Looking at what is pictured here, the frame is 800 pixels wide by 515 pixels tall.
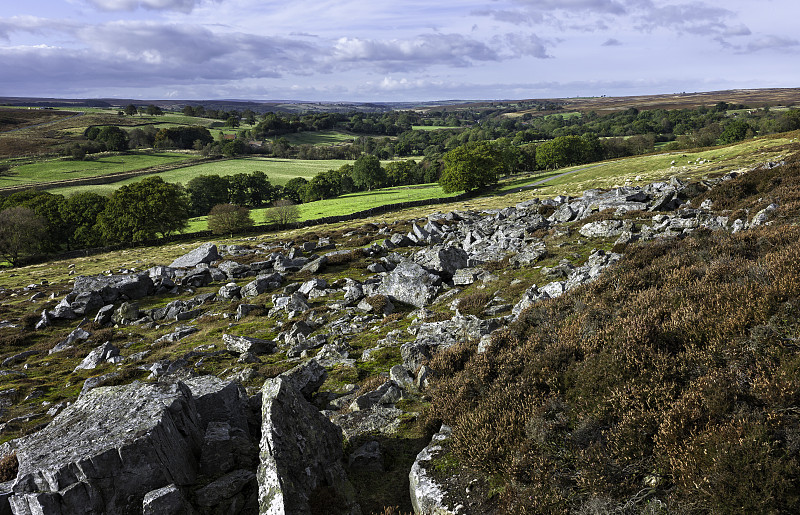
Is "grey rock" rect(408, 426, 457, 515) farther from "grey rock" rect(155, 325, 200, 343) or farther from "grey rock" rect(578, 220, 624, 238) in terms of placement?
"grey rock" rect(155, 325, 200, 343)

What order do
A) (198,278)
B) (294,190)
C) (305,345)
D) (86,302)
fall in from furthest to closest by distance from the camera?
(294,190) → (198,278) → (86,302) → (305,345)

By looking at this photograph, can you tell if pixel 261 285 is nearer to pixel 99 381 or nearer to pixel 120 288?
pixel 120 288

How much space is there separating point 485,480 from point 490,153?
10937 centimetres

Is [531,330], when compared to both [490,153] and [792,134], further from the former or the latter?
[490,153]

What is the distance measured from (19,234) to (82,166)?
81469mm

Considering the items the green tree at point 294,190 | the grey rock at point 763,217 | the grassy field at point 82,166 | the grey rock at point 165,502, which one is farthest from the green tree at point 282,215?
the grassy field at point 82,166

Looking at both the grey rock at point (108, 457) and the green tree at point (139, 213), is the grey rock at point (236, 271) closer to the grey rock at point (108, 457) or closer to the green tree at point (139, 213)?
the grey rock at point (108, 457)

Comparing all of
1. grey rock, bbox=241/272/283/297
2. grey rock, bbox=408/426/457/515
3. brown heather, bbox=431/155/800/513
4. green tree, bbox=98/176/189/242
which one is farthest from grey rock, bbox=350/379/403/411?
green tree, bbox=98/176/189/242

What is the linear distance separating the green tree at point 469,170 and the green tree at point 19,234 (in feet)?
261

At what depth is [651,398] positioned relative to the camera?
6.66 m

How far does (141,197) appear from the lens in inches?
3091

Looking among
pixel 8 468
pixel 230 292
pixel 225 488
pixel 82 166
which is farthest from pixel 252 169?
pixel 225 488

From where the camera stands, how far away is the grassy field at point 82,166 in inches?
4555

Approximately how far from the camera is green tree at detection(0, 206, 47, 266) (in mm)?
64625
